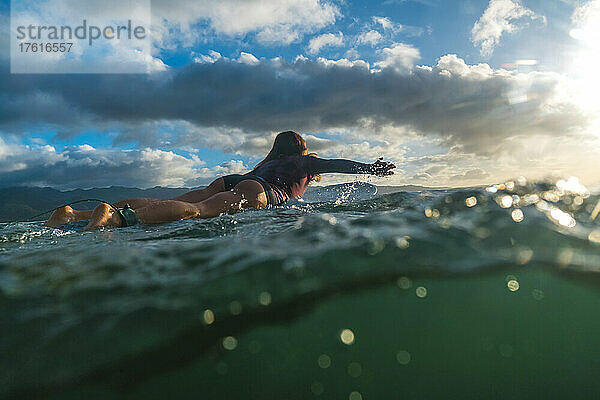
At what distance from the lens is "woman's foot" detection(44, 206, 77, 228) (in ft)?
17.9

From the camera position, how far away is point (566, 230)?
2.81 m

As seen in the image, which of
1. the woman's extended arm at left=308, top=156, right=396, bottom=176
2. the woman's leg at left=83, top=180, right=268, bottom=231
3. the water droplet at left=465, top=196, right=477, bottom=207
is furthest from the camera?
the woman's extended arm at left=308, top=156, right=396, bottom=176

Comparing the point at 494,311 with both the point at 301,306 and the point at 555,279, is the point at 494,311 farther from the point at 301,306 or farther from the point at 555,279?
the point at 301,306

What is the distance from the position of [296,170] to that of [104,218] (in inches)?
166

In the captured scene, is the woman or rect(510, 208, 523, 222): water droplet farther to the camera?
the woman

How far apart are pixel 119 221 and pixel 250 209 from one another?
2109mm

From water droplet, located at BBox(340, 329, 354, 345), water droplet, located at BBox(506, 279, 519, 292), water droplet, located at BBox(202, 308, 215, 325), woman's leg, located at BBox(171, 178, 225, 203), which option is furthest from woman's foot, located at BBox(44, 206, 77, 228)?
water droplet, located at BBox(506, 279, 519, 292)

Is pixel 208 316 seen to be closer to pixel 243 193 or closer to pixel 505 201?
pixel 505 201

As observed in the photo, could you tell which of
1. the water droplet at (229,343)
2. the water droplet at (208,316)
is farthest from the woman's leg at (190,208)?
the water droplet at (229,343)

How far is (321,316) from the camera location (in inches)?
86.7

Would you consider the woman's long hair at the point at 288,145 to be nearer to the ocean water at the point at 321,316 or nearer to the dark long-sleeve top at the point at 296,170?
the dark long-sleeve top at the point at 296,170

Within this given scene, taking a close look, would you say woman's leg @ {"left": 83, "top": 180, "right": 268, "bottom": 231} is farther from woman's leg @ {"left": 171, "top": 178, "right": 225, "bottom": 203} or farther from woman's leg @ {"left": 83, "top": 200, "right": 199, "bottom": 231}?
woman's leg @ {"left": 171, "top": 178, "right": 225, "bottom": 203}

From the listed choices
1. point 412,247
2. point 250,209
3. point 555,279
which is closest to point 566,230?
point 555,279

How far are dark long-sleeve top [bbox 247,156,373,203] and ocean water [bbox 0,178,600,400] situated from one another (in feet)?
14.2
